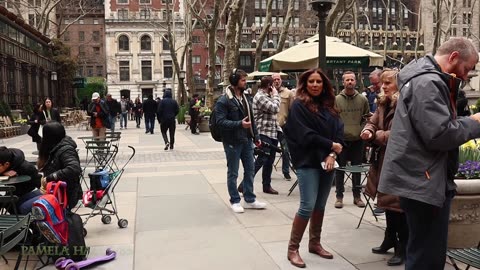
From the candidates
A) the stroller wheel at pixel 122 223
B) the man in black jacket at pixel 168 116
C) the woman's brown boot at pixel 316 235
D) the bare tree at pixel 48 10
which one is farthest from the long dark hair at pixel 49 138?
the bare tree at pixel 48 10

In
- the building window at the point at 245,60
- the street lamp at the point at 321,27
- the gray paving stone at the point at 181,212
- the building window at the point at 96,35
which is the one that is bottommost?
the gray paving stone at the point at 181,212

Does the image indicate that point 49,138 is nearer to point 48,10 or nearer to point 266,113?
point 266,113

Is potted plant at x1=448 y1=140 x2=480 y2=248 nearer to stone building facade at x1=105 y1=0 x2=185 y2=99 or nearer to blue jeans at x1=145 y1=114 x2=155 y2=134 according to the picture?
blue jeans at x1=145 y1=114 x2=155 y2=134

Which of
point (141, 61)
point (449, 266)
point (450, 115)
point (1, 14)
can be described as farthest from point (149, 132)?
point (141, 61)

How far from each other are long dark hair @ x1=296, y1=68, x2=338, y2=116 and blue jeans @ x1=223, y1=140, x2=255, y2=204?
2.12 m

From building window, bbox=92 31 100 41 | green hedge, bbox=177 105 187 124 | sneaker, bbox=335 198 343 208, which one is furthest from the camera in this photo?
building window, bbox=92 31 100 41

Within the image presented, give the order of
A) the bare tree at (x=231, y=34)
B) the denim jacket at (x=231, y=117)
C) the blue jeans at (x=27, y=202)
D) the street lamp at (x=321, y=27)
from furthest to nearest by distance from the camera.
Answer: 1. the bare tree at (x=231, y=34)
2. the street lamp at (x=321, y=27)
3. the denim jacket at (x=231, y=117)
4. the blue jeans at (x=27, y=202)

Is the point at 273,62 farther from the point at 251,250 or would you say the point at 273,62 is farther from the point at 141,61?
the point at 141,61

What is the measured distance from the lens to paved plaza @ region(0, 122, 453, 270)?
4758mm

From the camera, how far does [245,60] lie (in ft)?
241

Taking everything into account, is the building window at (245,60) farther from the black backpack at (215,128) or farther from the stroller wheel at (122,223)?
the stroller wheel at (122,223)

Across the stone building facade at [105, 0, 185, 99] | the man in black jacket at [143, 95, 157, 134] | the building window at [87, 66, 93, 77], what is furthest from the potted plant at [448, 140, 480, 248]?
the building window at [87, 66, 93, 77]

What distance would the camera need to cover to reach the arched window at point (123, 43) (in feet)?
250

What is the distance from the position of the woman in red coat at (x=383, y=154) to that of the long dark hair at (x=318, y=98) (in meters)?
0.44
